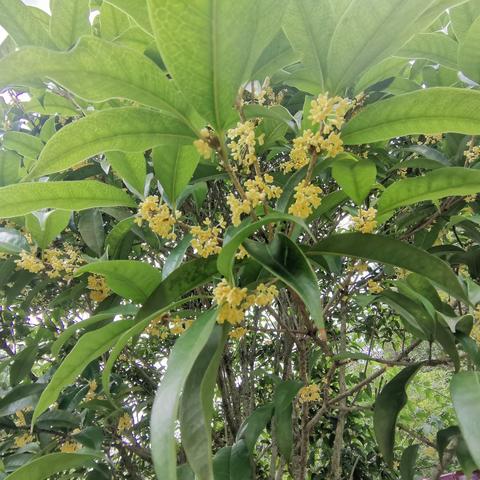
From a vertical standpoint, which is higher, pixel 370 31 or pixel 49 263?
pixel 49 263

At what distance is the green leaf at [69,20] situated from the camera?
1.15 meters

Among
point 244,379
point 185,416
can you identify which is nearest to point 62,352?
point 244,379

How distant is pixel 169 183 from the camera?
107cm

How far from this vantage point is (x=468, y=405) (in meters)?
0.81

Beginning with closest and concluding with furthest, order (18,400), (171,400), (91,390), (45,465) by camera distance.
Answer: (171,400)
(45,465)
(18,400)
(91,390)

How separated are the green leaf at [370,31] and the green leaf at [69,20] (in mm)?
645

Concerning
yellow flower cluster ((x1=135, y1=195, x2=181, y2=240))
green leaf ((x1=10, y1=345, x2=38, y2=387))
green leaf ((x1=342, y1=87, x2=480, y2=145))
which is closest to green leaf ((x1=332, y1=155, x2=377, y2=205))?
green leaf ((x1=342, y1=87, x2=480, y2=145))

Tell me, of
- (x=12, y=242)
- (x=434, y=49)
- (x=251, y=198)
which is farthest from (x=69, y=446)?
(x=434, y=49)

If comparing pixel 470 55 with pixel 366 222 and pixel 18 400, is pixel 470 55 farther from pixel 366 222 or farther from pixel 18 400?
pixel 18 400

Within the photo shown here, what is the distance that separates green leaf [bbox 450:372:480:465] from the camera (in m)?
0.72

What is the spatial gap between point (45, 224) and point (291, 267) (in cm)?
75

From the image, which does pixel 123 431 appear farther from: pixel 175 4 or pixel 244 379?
pixel 175 4

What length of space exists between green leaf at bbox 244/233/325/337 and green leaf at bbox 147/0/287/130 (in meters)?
0.23

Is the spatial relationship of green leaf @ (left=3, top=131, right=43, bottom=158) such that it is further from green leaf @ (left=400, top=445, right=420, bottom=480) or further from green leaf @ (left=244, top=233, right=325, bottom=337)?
green leaf @ (left=400, top=445, right=420, bottom=480)
